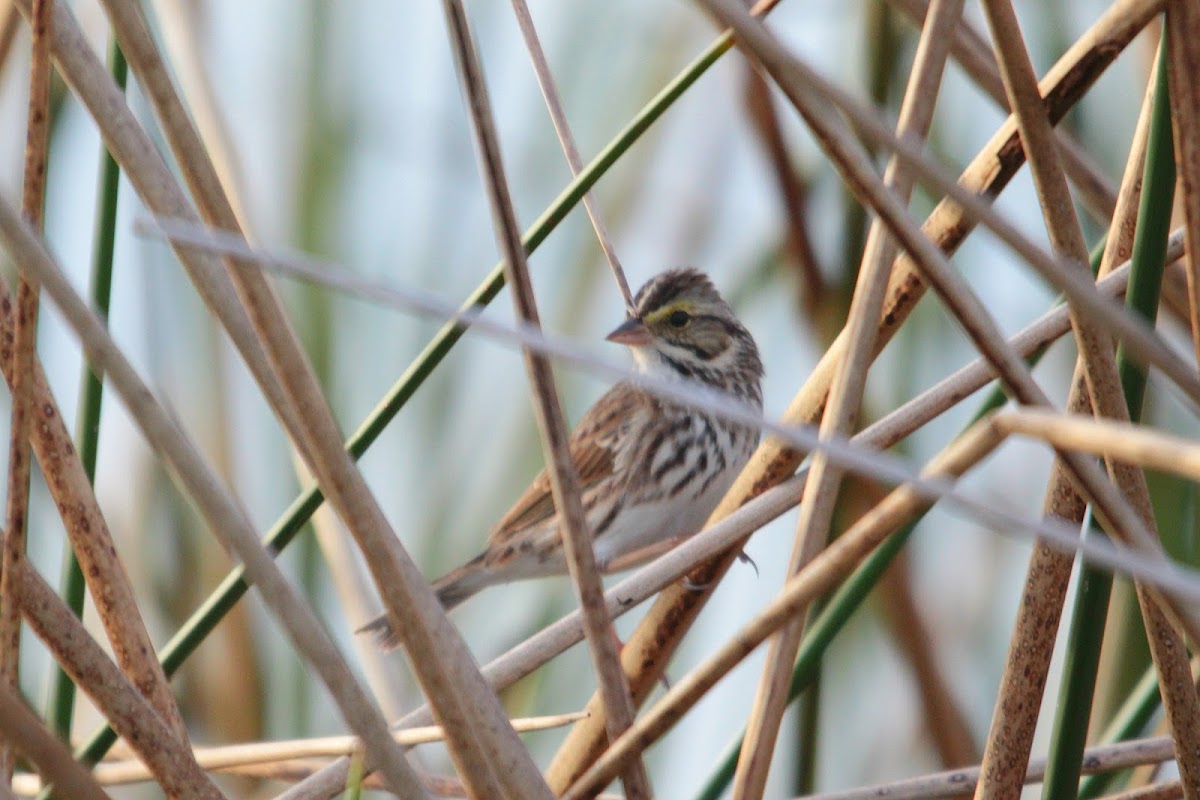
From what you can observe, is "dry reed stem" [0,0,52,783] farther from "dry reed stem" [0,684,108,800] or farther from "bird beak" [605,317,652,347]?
"bird beak" [605,317,652,347]

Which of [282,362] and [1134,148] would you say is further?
[1134,148]

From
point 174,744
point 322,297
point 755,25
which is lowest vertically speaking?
point 174,744

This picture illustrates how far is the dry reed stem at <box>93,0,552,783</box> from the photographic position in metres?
1.50

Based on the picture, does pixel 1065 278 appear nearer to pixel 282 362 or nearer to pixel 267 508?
pixel 282 362

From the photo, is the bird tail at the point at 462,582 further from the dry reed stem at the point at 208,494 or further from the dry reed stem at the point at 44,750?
the dry reed stem at the point at 44,750

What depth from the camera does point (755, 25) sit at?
1425mm

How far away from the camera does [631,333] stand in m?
3.98

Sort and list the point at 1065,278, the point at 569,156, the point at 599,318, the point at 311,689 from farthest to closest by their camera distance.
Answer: the point at 599,318 → the point at 311,689 → the point at 569,156 → the point at 1065,278

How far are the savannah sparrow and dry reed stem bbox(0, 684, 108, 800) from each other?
267 centimetres

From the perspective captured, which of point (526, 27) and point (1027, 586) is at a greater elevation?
point (526, 27)

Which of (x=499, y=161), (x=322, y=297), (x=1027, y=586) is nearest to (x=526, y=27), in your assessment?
(x=499, y=161)

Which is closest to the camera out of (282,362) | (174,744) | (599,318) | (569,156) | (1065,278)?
(1065,278)

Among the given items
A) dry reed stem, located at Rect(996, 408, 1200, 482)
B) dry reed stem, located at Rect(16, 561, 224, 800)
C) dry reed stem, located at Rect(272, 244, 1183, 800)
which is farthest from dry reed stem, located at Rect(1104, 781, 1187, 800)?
dry reed stem, located at Rect(16, 561, 224, 800)

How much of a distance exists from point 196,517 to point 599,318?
4.07ft
